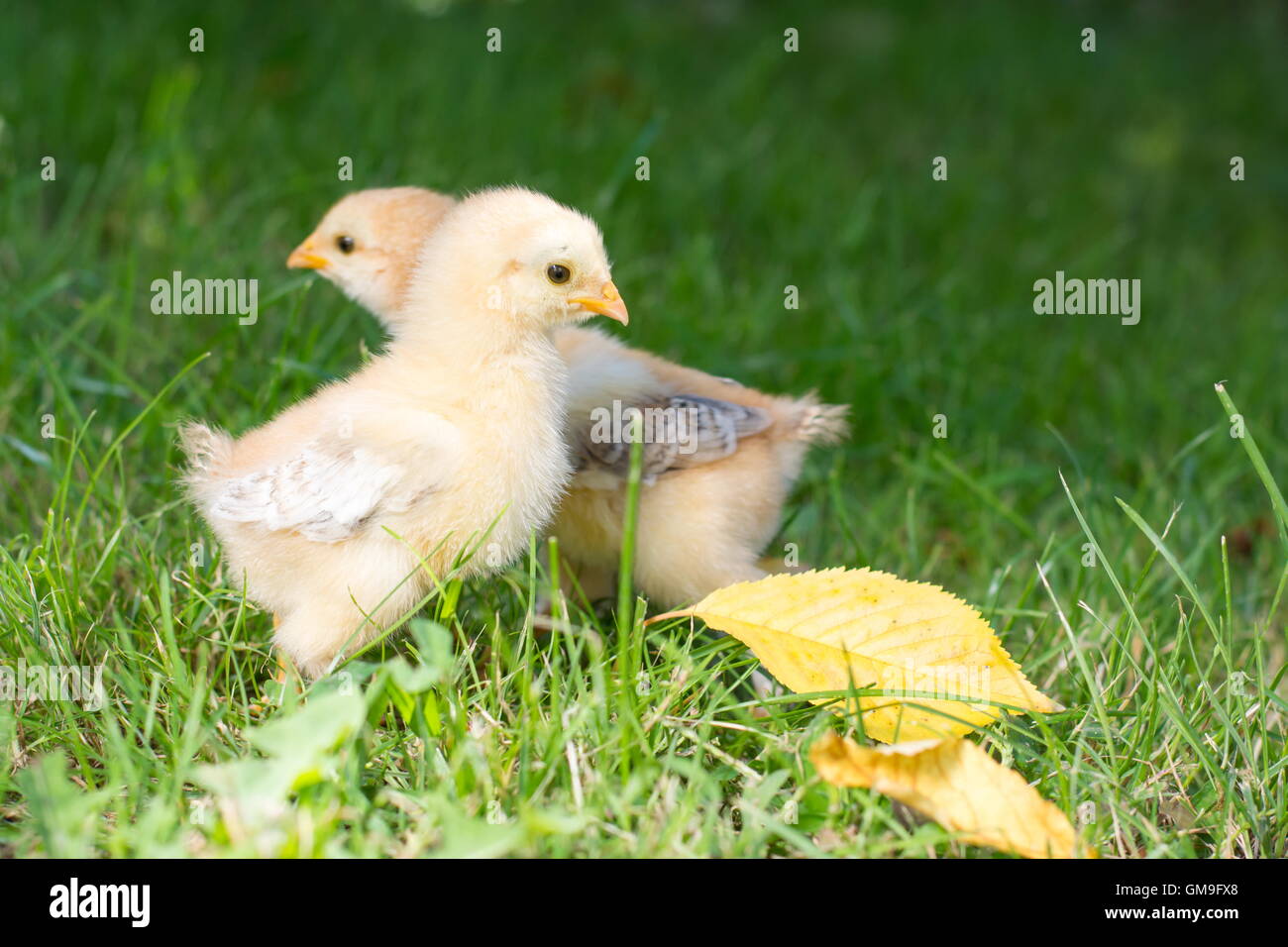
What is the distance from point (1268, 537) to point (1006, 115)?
155 inches

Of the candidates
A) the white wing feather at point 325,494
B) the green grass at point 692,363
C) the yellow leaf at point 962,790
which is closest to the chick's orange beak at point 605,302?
the white wing feather at point 325,494

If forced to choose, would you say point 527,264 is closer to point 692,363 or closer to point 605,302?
point 605,302

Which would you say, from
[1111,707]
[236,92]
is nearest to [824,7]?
[236,92]

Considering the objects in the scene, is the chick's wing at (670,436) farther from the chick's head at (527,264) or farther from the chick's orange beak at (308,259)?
the chick's orange beak at (308,259)

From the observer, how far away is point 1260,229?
6469 millimetres

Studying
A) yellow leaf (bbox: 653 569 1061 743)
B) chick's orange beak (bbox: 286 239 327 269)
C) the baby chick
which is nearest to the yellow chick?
chick's orange beak (bbox: 286 239 327 269)

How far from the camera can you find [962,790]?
Result: 188 centimetres

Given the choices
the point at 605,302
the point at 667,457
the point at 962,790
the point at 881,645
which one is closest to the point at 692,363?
the point at 667,457

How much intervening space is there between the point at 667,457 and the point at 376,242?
82 centimetres

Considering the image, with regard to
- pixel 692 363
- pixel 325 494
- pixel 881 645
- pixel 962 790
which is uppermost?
pixel 692 363

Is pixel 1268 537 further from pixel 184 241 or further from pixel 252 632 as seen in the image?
pixel 184 241

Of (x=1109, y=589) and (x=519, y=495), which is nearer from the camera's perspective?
(x=519, y=495)

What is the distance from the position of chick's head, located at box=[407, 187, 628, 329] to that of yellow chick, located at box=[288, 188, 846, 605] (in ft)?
0.91

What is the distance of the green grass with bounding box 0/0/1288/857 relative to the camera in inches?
76.9
